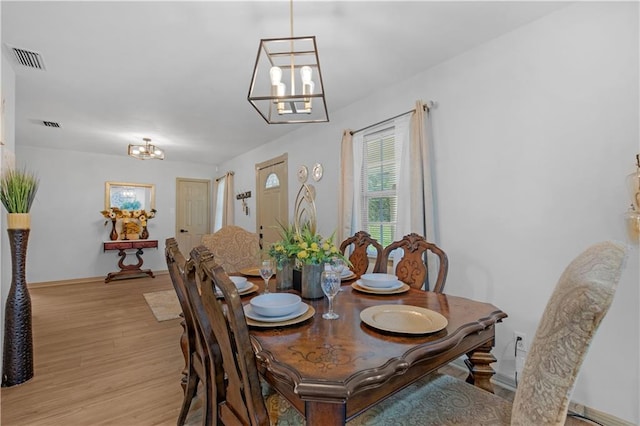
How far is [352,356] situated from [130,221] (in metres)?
6.21

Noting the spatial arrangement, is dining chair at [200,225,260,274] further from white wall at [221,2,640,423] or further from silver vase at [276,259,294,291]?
white wall at [221,2,640,423]

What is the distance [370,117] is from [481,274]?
1857 millimetres

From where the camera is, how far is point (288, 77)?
104 inches

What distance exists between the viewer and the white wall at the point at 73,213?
197 inches

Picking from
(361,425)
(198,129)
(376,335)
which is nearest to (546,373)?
(376,335)

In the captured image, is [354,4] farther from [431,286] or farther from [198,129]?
[198,129]

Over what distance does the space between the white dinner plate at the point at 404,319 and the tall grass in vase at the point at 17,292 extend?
99.9 inches

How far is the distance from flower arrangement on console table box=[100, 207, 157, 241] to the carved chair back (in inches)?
219

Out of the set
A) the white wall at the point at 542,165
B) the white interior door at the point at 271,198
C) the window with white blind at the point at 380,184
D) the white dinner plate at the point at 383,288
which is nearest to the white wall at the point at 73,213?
the white interior door at the point at 271,198

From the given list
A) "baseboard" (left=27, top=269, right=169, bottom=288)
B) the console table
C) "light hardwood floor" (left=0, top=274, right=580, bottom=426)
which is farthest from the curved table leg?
"baseboard" (left=27, top=269, right=169, bottom=288)

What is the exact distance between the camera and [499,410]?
106 centimetres

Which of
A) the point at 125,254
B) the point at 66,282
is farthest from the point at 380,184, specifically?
the point at 66,282

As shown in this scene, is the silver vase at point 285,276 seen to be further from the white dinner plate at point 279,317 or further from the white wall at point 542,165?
the white wall at point 542,165

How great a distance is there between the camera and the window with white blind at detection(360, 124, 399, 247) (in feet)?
9.23
